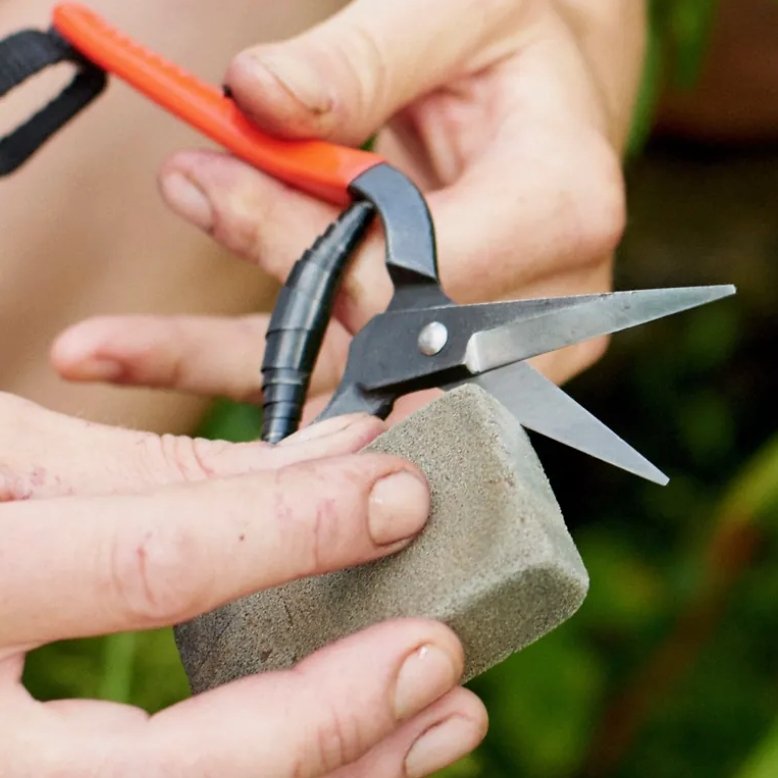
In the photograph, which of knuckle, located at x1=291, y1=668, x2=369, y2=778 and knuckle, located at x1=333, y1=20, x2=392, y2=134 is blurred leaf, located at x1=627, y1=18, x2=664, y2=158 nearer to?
knuckle, located at x1=333, y1=20, x2=392, y2=134

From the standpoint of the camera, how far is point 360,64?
29.7 inches

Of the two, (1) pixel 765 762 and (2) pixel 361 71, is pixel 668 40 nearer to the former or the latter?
(2) pixel 361 71

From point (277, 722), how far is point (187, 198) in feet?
1.51

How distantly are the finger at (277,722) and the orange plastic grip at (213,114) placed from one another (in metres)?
0.39

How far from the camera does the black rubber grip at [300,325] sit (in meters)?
0.69

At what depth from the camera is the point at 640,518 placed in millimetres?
1465

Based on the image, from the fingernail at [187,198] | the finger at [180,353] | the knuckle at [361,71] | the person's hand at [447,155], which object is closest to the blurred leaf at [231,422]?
the finger at [180,353]

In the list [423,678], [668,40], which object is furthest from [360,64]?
[668,40]

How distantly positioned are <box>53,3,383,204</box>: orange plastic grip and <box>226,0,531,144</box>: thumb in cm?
2

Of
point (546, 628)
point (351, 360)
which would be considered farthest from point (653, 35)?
point (546, 628)

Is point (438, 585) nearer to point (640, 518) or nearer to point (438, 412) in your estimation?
point (438, 412)

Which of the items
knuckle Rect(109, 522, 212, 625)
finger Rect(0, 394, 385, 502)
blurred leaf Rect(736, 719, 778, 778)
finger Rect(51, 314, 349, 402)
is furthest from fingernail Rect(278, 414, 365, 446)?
blurred leaf Rect(736, 719, 778, 778)

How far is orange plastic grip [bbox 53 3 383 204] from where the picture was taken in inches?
30.1

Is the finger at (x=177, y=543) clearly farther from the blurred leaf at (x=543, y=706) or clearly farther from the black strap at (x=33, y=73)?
the blurred leaf at (x=543, y=706)
